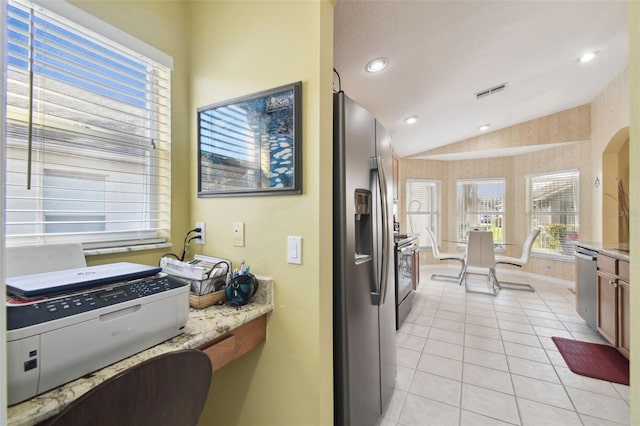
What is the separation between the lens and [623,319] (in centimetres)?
222

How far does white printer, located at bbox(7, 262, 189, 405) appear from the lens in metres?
0.61

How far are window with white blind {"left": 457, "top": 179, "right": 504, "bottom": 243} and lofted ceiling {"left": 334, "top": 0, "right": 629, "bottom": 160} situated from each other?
2.16 meters

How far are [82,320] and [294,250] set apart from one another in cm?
73

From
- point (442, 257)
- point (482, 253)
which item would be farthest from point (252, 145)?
point (442, 257)

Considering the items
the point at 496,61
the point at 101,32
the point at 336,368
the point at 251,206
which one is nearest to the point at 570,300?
the point at 496,61

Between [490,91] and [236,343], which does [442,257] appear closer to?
[490,91]

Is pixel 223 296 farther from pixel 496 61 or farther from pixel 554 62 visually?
pixel 554 62

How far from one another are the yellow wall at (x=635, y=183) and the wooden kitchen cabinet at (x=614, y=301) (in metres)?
2.08

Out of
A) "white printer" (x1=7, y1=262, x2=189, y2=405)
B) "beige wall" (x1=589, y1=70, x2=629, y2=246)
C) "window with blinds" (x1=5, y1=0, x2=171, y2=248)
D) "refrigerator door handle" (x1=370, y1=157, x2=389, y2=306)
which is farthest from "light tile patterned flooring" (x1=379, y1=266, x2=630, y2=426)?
"window with blinds" (x1=5, y1=0, x2=171, y2=248)

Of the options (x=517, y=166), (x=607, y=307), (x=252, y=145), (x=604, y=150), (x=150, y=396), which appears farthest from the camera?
(x=517, y=166)

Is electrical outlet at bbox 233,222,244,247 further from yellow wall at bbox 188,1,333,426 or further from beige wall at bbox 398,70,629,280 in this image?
beige wall at bbox 398,70,629,280

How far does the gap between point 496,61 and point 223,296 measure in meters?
3.27

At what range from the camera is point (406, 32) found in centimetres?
191

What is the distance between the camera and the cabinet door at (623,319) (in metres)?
2.15
